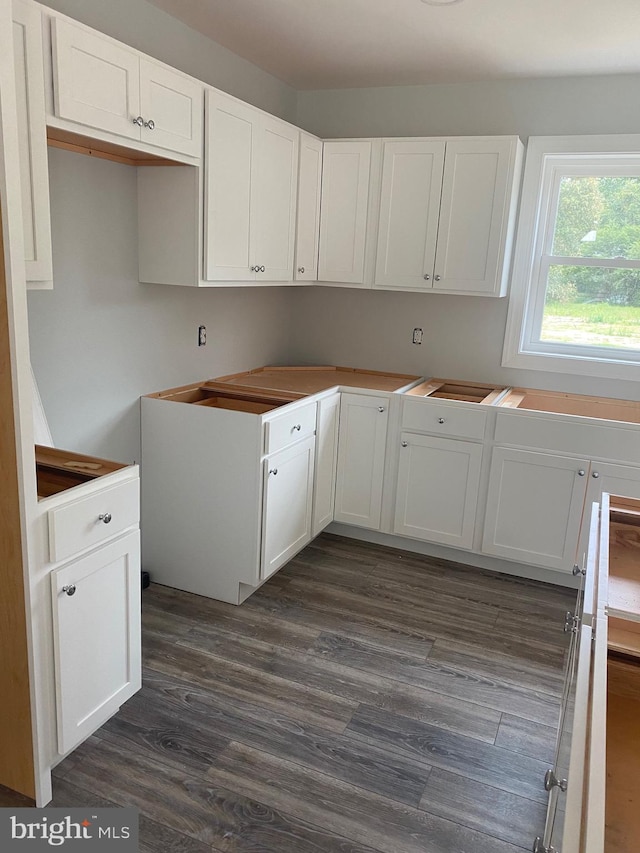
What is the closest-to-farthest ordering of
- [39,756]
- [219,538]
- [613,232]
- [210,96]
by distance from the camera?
[39,756]
[210,96]
[219,538]
[613,232]

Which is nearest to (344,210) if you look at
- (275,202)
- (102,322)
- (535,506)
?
(275,202)

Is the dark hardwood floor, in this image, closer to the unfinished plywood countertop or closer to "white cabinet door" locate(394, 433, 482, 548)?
"white cabinet door" locate(394, 433, 482, 548)

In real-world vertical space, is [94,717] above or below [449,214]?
below

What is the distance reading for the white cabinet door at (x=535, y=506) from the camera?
10.5 feet

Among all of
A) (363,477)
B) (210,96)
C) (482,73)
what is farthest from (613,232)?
(210,96)

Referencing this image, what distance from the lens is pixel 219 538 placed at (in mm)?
2994

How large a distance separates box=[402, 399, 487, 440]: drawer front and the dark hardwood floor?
0.79m

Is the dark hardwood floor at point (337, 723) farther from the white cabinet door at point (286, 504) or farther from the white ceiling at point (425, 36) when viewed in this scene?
the white ceiling at point (425, 36)

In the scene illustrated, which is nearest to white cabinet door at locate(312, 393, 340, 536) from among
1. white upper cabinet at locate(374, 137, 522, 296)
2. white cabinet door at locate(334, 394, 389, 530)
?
white cabinet door at locate(334, 394, 389, 530)

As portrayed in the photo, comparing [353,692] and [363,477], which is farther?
[363,477]

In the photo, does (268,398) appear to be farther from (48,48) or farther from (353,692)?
(48,48)

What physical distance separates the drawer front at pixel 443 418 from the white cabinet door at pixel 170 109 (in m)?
1.62

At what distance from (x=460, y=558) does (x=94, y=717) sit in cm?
217

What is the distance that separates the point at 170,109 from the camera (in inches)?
96.4
